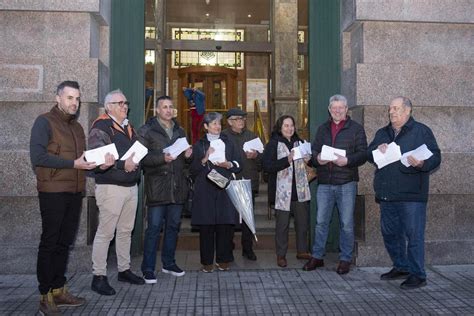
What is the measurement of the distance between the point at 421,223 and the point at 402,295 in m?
0.88

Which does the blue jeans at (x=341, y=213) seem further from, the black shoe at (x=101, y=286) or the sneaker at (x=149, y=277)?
the black shoe at (x=101, y=286)

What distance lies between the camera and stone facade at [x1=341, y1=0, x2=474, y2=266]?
6590mm

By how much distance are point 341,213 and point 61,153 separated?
11.2 ft

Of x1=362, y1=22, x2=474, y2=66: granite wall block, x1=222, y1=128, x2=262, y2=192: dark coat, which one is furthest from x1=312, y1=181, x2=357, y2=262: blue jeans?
x1=362, y1=22, x2=474, y2=66: granite wall block

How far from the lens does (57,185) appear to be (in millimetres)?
4688

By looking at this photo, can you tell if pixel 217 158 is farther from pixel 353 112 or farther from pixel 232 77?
pixel 232 77

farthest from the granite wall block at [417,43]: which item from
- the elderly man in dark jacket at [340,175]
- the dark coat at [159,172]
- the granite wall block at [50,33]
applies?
the granite wall block at [50,33]

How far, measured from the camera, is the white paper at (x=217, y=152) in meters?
6.08

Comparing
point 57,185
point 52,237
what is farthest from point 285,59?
point 52,237

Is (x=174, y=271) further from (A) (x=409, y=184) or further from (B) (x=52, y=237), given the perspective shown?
(A) (x=409, y=184)

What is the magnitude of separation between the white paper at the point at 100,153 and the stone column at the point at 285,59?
28.7 feet

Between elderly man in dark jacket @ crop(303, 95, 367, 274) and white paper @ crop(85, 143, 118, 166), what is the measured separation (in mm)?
2481

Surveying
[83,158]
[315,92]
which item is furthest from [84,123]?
[315,92]

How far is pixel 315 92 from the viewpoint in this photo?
7.12 meters
